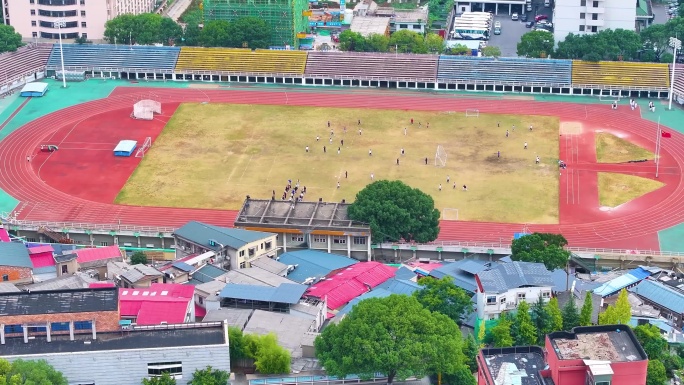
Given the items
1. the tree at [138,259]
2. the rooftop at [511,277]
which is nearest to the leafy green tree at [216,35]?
the tree at [138,259]

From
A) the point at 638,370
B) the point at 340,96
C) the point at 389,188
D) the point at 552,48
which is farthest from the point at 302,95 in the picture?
the point at 638,370

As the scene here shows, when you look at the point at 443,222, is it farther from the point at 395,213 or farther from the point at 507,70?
the point at 507,70

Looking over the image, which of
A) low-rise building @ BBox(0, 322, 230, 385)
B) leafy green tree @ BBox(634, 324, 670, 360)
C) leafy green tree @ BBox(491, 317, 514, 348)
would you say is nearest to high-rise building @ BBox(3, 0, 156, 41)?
low-rise building @ BBox(0, 322, 230, 385)

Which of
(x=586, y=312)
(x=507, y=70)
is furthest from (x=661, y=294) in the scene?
(x=507, y=70)

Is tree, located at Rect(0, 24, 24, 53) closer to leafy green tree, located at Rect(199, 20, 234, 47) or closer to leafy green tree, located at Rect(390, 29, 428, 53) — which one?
leafy green tree, located at Rect(199, 20, 234, 47)

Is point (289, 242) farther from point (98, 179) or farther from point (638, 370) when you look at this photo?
point (638, 370)

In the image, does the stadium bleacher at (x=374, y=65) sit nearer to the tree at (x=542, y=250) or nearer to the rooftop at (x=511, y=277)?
the tree at (x=542, y=250)
